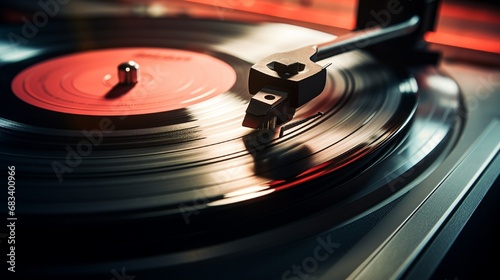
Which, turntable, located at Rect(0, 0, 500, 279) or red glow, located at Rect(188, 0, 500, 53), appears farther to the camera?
red glow, located at Rect(188, 0, 500, 53)

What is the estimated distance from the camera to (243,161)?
591 mm

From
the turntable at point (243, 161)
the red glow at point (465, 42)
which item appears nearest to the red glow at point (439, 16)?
the red glow at point (465, 42)

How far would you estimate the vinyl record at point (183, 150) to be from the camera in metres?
0.48

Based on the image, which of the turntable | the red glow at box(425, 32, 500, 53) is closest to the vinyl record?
→ the turntable

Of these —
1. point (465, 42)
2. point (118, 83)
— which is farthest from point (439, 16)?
point (118, 83)

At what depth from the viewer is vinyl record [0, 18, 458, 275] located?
48 centimetres

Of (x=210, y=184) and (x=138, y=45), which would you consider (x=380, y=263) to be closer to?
(x=210, y=184)

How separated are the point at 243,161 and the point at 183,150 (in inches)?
2.9

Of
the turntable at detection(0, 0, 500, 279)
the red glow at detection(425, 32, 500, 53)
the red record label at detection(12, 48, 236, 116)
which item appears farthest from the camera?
the red glow at detection(425, 32, 500, 53)

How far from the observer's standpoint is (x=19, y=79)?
0.89 meters

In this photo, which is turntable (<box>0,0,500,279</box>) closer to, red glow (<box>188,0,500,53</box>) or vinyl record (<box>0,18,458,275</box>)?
vinyl record (<box>0,18,458,275</box>)

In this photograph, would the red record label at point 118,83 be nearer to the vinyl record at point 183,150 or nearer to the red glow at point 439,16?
the vinyl record at point 183,150

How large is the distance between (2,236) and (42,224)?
38 mm

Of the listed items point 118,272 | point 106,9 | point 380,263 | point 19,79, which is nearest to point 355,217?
point 380,263
